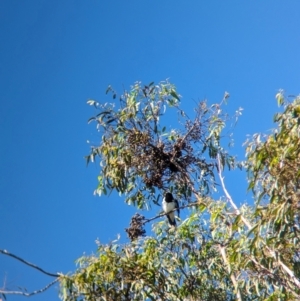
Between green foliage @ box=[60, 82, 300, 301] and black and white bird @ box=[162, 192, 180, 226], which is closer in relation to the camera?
green foliage @ box=[60, 82, 300, 301]

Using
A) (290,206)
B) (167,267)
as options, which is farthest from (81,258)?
(290,206)

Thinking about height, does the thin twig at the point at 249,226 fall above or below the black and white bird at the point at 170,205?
below

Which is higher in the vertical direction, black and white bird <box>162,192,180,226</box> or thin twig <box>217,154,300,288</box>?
black and white bird <box>162,192,180,226</box>

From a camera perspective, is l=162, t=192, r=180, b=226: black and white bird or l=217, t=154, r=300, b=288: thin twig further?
l=162, t=192, r=180, b=226: black and white bird

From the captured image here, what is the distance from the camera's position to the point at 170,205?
5.96 meters

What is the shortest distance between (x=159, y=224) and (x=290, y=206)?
88.4 inches

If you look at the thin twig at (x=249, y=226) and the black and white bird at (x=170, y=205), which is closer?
the thin twig at (x=249, y=226)

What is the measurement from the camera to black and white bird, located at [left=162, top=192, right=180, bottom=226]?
19.2 ft

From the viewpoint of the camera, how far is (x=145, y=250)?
512 centimetres

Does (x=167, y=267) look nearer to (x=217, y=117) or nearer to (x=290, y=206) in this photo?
(x=217, y=117)

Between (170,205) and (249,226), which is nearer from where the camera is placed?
(249,226)

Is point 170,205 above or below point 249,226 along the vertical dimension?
above

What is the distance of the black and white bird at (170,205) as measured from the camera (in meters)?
5.86

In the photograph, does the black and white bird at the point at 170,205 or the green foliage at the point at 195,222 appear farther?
the black and white bird at the point at 170,205
